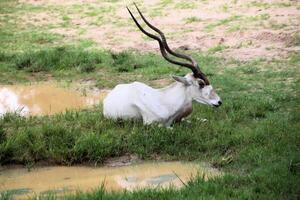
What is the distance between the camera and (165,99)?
7.69 m

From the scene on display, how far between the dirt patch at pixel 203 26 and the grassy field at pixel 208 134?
1.33 m

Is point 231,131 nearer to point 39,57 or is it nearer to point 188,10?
point 39,57

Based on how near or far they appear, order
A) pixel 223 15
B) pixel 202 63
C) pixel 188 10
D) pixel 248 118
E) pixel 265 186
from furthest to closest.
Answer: pixel 188 10 → pixel 223 15 → pixel 202 63 → pixel 248 118 → pixel 265 186

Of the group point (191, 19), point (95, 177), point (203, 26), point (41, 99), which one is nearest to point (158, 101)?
point (95, 177)

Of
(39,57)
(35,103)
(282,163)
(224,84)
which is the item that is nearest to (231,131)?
(282,163)

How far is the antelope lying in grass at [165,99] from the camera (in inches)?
297

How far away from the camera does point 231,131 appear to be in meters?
7.19

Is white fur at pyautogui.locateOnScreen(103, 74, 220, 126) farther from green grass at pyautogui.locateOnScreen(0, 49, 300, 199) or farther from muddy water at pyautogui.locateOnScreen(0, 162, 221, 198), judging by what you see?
muddy water at pyautogui.locateOnScreen(0, 162, 221, 198)

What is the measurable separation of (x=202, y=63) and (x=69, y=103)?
3.08m

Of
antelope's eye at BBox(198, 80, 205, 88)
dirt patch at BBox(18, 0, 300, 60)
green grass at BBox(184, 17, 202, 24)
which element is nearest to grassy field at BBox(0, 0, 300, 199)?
antelope's eye at BBox(198, 80, 205, 88)

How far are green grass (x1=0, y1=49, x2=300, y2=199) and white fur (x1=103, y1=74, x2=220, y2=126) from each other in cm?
15

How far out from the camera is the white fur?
752 cm

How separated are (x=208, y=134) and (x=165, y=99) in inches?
34.0

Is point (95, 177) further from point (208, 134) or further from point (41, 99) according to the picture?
point (41, 99)
